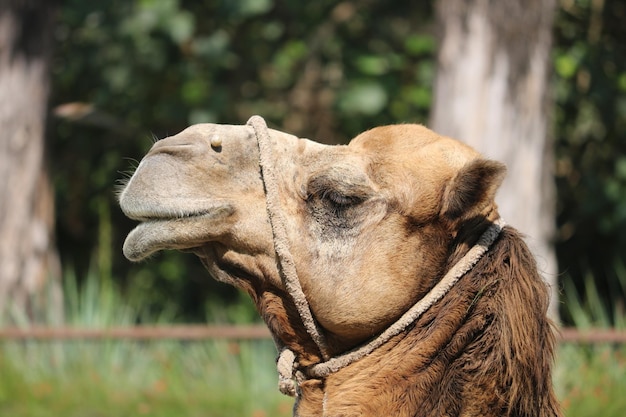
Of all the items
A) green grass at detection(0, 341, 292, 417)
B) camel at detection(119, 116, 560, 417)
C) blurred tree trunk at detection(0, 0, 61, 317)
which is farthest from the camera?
blurred tree trunk at detection(0, 0, 61, 317)

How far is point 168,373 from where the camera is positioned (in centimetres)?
631

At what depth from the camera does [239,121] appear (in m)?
9.10

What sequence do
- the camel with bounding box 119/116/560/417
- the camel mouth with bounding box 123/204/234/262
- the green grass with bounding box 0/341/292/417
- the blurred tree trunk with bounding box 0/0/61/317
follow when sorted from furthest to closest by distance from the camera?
the blurred tree trunk with bounding box 0/0/61/317 → the green grass with bounding box 0/341/292/417 → the camel mouth with bounding box 123/204/234/262 → the camel with bounding box 119/116/560/417

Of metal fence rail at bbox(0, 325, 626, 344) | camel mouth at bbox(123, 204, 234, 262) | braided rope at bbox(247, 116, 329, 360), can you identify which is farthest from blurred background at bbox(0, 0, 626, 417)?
camel mouth at bbox(123, 204, 234, 262)

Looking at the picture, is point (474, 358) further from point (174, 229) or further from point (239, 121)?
point (239, 121)

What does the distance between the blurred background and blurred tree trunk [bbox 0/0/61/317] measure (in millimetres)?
15

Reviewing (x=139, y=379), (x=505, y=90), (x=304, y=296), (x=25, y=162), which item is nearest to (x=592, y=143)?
(x=505, y=90)

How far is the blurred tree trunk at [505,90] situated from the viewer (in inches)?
227

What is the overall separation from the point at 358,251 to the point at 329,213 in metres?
0.16

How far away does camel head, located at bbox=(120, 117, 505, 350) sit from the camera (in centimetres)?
288

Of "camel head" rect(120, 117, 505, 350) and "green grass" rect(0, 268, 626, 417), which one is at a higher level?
"camel head" rect(120, 117, 505, 350)

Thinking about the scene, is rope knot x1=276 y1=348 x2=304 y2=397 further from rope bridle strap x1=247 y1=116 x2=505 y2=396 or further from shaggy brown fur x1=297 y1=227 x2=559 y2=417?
shaggy brown fur x1=297 y1=227 x2=559 y2=417

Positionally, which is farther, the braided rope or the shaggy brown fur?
the braided rope

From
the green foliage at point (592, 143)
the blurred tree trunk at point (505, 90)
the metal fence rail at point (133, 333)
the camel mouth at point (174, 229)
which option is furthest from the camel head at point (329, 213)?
the green foliage at point (592, 143)
